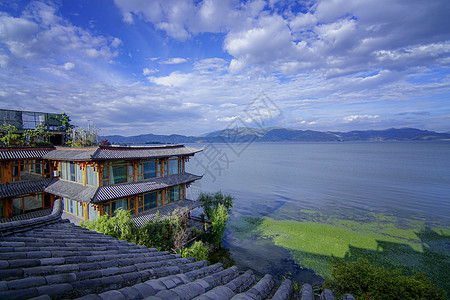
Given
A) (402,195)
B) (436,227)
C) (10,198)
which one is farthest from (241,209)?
(402,195)

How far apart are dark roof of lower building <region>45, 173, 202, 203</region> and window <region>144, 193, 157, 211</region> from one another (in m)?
1.15

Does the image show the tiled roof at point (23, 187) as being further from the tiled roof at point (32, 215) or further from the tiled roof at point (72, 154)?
the tiled roof at point (72, 154)

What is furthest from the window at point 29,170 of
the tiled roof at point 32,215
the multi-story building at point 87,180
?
the tiled roof at point 32,215

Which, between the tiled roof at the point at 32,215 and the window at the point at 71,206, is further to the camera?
the window at the point at 71,206

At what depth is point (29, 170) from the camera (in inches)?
745

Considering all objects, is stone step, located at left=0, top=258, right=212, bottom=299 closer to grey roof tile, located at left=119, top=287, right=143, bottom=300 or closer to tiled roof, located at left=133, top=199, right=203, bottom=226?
grey roof tile, located at left=119, top=287, right=143, bottom=300

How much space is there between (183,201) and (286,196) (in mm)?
23409

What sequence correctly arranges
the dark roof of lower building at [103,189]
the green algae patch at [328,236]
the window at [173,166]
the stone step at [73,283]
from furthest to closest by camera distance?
1. the window at [173,166]
2. the green algae patch at [328,236]
3. the dark roof of lower building at [103,189]
4. the stone step at [73,283]

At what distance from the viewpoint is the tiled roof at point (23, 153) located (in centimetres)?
1638

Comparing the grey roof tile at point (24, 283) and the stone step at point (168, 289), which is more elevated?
the grey roof tile at point (24, 283)

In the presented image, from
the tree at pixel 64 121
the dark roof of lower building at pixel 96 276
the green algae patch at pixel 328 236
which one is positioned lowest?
the green algae patch at pixel 328 236

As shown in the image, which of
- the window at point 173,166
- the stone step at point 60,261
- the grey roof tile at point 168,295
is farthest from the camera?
the window at point 173,166

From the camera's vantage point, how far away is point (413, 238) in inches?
886

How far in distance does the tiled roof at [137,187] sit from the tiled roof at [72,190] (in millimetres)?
638
